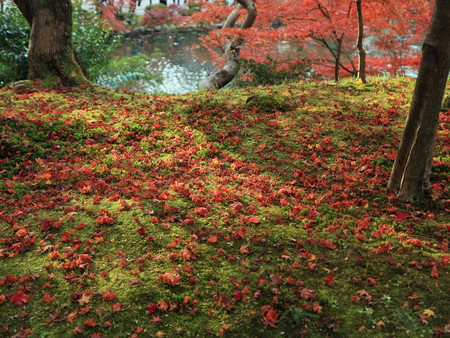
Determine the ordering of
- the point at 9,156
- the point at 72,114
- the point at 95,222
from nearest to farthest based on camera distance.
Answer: the point at 95,222, the point at 9,156, the point at 72,114

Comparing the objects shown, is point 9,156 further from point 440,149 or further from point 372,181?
point 440,149

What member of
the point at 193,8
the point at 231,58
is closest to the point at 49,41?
the point at 231,58

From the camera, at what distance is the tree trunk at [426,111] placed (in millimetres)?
3865

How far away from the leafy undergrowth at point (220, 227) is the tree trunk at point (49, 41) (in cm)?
244

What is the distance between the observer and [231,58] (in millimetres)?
13547

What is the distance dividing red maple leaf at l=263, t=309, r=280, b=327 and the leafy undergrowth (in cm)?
1

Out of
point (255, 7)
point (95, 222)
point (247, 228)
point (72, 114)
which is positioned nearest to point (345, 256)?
point (247, 228)

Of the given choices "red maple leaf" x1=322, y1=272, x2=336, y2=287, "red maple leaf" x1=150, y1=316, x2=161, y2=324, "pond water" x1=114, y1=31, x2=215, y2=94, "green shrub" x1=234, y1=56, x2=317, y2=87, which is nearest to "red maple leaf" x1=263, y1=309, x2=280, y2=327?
"red maple leaf" x1=322, y1=272, x2=336, y2=287

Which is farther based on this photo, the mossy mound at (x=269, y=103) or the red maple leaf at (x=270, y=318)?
the mossy mound at (x=269, y=103)

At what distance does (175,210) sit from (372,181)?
2890 mm

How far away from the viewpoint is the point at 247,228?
4.10m

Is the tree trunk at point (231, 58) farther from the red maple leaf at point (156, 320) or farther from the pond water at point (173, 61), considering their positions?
the red maple leaf at point (156, 320)

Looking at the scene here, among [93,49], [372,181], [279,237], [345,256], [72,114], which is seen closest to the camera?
[345,256]

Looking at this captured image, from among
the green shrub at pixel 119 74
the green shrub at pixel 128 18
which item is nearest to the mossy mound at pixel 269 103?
the green shrub at pixel 119 74
